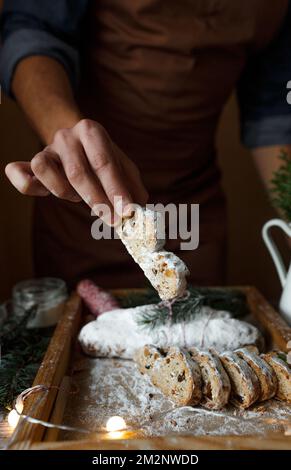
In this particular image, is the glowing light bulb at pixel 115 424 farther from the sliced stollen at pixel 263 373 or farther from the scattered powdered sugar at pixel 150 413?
the sliced stollen at pixel 263 373

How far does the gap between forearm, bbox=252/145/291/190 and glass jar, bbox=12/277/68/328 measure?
560 mm

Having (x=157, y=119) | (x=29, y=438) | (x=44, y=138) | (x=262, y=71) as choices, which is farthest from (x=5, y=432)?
(x=262, y=71)

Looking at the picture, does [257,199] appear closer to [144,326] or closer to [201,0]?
[201,0]

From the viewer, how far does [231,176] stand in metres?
1.90

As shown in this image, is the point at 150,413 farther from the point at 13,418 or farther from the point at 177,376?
the point at 13,418

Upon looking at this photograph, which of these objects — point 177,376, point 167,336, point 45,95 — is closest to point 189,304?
point 167,336

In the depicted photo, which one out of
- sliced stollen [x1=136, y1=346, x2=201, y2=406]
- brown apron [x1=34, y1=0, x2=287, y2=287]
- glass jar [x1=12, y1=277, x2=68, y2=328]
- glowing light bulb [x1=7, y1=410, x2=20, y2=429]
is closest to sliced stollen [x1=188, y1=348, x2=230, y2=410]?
sliced stollen [x1=136, y1=346, x2=201, y2=406]

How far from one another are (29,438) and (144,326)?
0.29 m

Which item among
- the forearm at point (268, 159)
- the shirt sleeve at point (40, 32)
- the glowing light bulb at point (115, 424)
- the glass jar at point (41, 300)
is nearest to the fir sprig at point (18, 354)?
the glass jar at point (41, 300)

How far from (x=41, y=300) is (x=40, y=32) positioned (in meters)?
0.51

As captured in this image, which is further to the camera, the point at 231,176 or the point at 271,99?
the point at 231,176

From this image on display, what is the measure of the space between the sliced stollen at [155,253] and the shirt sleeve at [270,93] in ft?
2.08

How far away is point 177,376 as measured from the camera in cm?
64

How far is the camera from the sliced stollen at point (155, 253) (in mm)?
639
